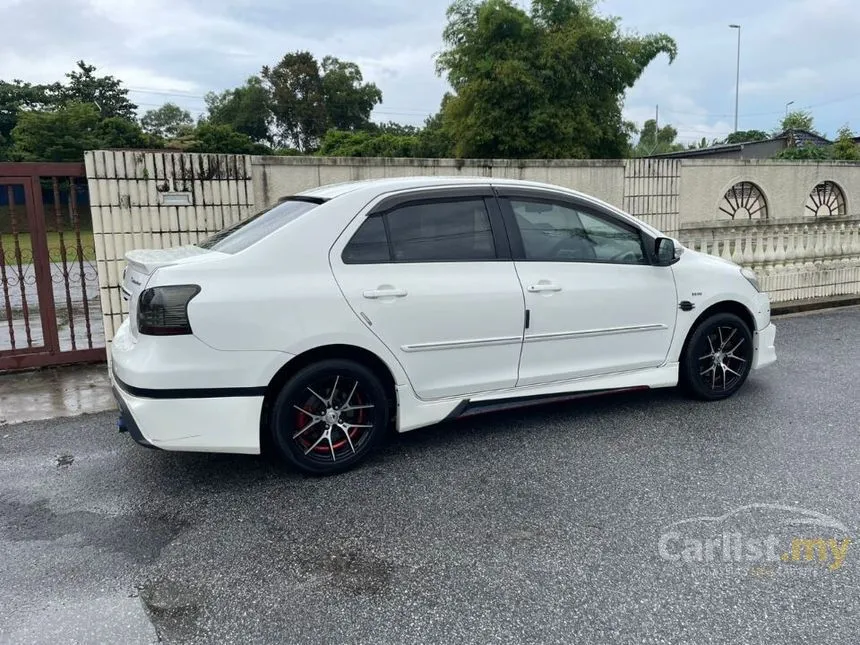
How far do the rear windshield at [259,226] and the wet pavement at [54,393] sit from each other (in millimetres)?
1992

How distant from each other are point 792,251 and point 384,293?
24.4 ft

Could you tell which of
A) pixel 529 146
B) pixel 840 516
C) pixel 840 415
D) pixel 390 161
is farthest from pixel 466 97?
pixel 840 516

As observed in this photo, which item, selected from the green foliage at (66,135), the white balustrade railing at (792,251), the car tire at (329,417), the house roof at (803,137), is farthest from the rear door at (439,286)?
the green foliage at (66,135)

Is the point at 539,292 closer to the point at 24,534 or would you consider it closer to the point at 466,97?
the point at 24,534

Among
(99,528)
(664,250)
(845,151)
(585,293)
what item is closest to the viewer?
(99,528)

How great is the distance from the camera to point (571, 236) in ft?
14.6

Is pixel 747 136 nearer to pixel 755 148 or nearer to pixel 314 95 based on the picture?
pixel 755 148

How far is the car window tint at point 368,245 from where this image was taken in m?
3.77

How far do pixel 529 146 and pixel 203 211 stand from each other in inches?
637

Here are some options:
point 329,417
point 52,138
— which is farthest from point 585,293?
point 52,138

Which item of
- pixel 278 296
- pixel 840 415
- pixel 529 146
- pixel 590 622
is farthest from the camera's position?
pixel 529 146

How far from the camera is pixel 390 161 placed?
276 inches

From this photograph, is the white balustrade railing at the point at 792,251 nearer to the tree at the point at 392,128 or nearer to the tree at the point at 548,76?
the tree at the point at 548,76

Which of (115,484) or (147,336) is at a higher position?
(147,336)
